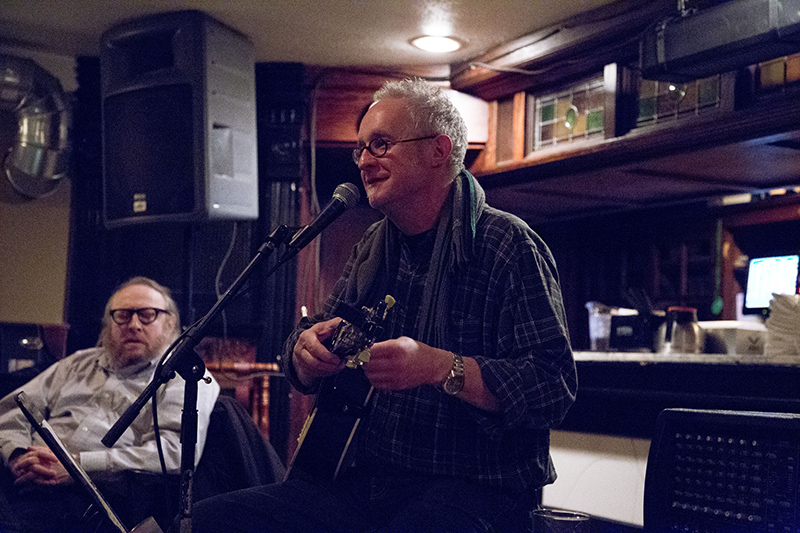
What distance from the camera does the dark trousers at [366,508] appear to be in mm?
1414

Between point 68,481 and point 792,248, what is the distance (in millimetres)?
4772

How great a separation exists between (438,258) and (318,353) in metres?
0.33

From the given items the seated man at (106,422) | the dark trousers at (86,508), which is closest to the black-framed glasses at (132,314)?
the seated man at (106,422)

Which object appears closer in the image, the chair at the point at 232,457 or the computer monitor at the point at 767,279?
the chair at the point at 232,457

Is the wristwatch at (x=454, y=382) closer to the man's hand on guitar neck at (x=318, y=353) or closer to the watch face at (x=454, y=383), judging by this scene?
the watch face at (x=454, y=383)

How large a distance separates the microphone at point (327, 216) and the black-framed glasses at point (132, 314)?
63.9 inches

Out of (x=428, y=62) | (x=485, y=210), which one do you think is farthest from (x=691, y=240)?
(x=485, y=210)

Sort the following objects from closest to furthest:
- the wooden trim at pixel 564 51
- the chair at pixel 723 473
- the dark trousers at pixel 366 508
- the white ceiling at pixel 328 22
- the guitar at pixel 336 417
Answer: the chair at pixel 723 473 < the dark trousers at pixel 366 508 < the guitar at pixel 336 417 < the wooden trim at pixel 564 51 < the white ceiling at pixel 328 22

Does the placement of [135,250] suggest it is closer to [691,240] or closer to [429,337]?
[429,337]

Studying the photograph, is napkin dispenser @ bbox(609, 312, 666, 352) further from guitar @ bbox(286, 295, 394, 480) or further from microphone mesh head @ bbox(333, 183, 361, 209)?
microphone mesh head @ bbox(333, 183, 361, 209)

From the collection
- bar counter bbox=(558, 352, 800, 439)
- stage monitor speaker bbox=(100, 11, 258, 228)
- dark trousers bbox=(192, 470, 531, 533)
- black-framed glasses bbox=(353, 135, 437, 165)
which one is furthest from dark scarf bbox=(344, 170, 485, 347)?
stage monitor speaker bbox=(100, 11, 258, 228)

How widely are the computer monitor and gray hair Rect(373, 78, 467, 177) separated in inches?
72.6

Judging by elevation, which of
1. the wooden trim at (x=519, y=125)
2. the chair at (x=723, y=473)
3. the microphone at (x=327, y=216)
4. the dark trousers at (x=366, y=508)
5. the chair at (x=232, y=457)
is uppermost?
the wooden trim at (x=519, y=125)

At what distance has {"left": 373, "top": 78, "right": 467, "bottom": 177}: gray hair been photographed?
5.65 feet
